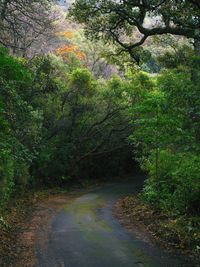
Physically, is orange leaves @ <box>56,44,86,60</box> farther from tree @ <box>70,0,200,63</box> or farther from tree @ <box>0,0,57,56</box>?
tree @ <box>70,0,200,63</box>

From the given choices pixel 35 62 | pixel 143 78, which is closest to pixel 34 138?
pixel 35 62

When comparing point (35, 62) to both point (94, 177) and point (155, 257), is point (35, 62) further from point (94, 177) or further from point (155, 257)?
point (155, 257)

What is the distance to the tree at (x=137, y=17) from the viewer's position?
15234 millimetres

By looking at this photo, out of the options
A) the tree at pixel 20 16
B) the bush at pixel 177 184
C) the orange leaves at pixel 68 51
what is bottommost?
the bush at pixel 177 184

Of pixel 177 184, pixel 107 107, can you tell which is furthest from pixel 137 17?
pixel 107 107

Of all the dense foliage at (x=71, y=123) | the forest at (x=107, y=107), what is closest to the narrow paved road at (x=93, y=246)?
the forest at (x=107, y=107)

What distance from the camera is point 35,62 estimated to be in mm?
27672

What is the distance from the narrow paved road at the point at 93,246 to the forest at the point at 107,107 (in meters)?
1.60

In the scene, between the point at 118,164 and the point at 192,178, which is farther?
the point at 118,164

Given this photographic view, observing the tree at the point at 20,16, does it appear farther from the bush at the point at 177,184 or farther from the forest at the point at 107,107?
the bush at the point at 177,184

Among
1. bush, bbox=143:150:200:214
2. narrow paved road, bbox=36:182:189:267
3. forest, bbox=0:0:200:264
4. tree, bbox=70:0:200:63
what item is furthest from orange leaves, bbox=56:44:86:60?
narrow paved road, bbox=36:182:189:267

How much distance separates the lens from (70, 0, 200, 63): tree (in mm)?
15234

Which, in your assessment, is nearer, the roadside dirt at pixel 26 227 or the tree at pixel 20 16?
the roadside dirt at pixel 26 227

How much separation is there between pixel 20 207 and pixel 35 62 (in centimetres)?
1030
